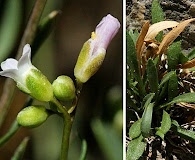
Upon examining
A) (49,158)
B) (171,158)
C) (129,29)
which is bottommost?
(171,158)

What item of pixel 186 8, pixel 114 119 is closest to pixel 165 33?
pixel 186 8

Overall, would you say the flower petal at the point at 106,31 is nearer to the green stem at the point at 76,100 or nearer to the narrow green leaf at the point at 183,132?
the green stem at the point at 76,100

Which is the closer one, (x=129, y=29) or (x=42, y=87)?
(x=42, y=87)

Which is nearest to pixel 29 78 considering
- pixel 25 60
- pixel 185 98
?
pixel 25 60

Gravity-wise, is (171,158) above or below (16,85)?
below

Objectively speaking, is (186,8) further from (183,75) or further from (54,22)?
(54,22)

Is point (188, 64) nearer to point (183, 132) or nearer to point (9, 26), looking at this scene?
point (183, 132)
